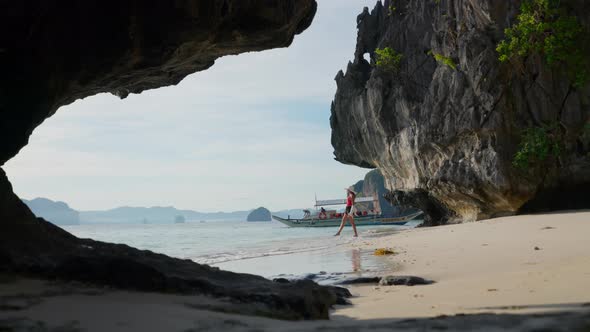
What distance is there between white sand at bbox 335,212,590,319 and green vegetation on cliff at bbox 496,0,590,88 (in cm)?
1134

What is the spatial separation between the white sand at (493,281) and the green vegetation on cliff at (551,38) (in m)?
11.3

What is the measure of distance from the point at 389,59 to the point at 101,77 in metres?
27.4

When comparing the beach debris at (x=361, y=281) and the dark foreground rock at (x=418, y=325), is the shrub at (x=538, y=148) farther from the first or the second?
the dark foreground rock at (x=418, y=325)

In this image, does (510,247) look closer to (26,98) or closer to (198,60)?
(198,60)

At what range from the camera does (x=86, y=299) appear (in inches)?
127

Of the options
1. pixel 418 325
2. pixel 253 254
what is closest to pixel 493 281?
pixel 418 325

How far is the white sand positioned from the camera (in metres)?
3.71

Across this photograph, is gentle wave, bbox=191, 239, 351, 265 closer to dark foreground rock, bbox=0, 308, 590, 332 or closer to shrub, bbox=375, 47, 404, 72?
dark foreground rock, bbox=0, 308, 590, 332

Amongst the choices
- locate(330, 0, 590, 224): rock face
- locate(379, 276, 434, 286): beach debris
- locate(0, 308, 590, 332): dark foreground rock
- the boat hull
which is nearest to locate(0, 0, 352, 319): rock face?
locate(0, 308, 590, 332): dark foreground rock

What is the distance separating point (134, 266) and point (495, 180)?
1795 cm

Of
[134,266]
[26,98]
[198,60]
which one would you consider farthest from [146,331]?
[198,60]

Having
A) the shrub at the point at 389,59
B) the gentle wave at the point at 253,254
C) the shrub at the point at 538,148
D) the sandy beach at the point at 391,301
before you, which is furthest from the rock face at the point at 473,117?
the sandy beach at the point at 391,301

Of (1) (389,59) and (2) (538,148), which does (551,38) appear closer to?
(2) (538,148)

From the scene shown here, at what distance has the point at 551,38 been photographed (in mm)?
17594
